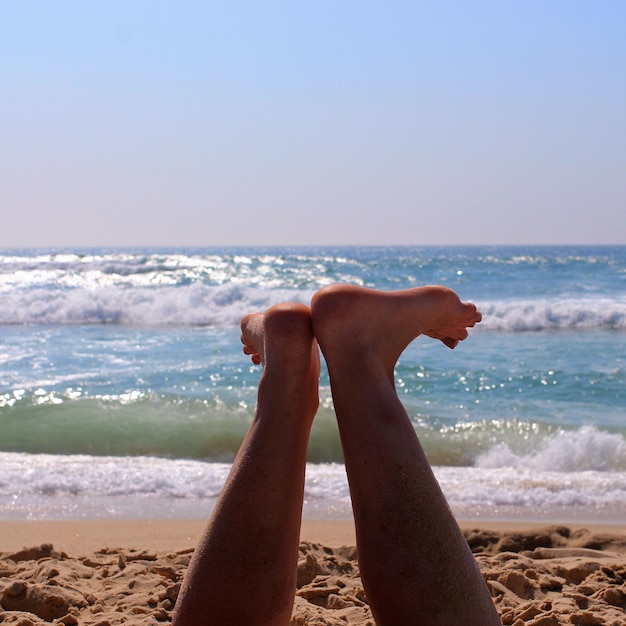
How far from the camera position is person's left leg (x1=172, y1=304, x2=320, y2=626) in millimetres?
1649

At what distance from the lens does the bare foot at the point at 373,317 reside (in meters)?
1.85

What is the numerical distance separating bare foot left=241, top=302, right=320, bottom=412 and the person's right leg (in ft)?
0.13

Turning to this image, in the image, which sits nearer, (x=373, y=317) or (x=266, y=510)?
(x=266, y=510)

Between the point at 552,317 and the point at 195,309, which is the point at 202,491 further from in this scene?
the point at 195,309

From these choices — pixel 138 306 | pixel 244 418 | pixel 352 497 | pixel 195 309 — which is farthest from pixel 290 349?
pixel 138 306

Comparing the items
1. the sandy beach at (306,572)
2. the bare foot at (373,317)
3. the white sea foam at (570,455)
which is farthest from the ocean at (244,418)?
the bare foot at (373,317)

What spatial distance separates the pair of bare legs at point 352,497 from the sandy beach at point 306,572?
30.4 inches

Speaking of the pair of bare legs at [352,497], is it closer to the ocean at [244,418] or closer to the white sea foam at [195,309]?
the ocean at [244,418]

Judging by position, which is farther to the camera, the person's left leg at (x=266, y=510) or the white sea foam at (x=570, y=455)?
the white sea foam at (x=570, y=455)

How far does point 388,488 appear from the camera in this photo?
67.1 inches

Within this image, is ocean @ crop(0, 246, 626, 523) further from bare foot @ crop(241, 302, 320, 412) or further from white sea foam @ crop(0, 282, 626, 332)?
bare foot @ crop(241, 302, 320, 412)

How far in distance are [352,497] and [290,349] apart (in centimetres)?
38

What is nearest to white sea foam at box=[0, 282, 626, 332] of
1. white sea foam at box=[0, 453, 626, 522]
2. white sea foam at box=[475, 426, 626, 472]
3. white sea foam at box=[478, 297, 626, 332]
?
white sea foam at box=[478, 297, 626, 332]

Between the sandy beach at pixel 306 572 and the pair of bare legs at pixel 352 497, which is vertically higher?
the pair of bare legs at pixel 352 497
